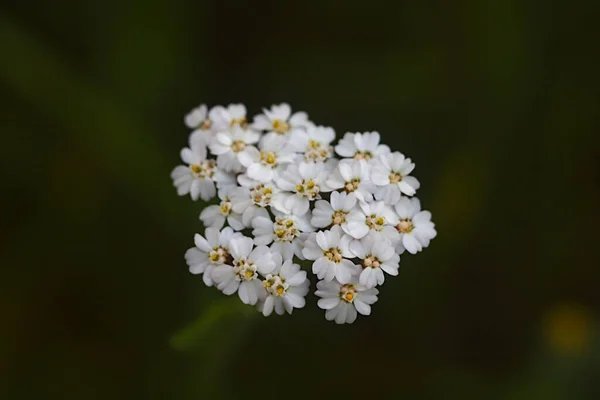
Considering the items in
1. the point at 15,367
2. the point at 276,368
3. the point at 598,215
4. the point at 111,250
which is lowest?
the point at 15,367

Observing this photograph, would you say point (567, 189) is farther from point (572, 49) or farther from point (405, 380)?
point (405, 380)

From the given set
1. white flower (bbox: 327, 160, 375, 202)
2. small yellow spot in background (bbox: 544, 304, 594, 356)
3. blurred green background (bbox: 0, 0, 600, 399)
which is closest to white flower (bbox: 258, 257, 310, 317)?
white flower (bbox: 327, 160, 375, 202)

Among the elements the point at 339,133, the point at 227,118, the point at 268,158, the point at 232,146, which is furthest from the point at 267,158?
the point at 339,133

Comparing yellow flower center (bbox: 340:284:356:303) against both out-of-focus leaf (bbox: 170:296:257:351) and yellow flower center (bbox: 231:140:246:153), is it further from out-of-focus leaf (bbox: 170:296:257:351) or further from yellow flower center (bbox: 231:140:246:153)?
yellow flower center (bbox: 231:140:246:153)

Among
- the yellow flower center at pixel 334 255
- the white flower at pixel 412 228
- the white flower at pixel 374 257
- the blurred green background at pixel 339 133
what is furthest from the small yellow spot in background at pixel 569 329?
the yellow flower center at pixel 334 255

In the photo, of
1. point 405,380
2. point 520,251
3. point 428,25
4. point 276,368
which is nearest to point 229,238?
point 276,368

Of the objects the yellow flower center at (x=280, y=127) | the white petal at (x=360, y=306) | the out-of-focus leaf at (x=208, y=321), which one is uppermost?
the yellow flower center at (x=280, y=127)

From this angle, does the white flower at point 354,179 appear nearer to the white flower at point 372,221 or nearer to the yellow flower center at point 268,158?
the white flower at point 372,221

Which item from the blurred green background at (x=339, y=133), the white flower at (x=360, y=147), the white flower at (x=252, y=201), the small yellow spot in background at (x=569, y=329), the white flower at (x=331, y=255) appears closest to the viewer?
the white flower at (x=331, y=255)
